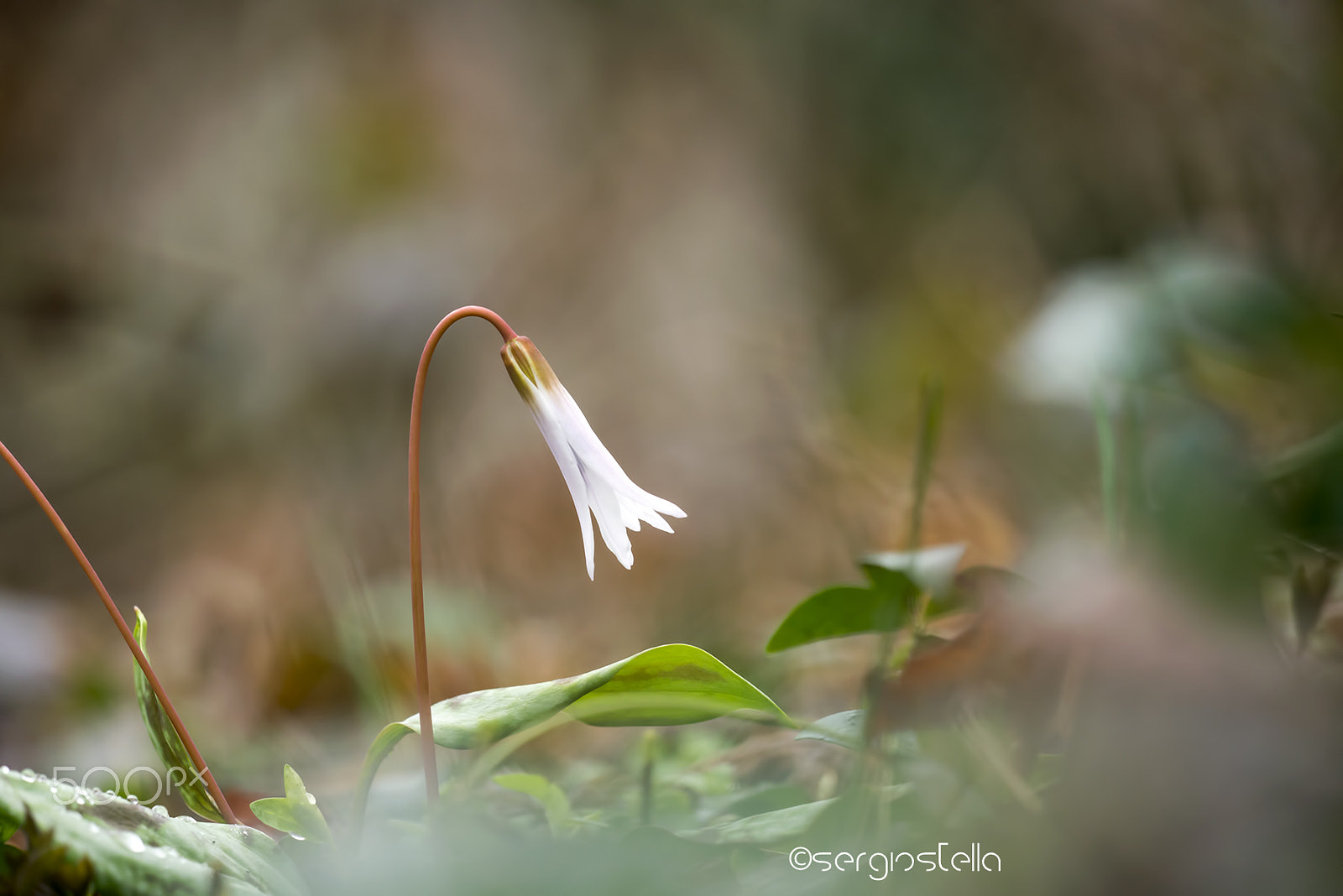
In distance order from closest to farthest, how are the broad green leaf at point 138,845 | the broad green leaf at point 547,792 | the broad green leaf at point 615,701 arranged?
the broad green leaf at point 138,845
the broad green leaf at point 615,701
the broad green leaf at point 547,792

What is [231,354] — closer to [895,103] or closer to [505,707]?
[895,103]

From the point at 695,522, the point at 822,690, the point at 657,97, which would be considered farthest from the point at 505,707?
the point at 657,97

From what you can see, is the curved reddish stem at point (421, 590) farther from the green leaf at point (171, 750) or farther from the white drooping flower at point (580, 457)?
the green leaf at point (171, 750)

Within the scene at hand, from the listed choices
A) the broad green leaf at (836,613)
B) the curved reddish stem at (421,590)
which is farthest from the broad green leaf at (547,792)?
the broad green leaf at (836,613)

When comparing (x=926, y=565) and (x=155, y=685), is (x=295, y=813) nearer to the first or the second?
(x=155, y=685)

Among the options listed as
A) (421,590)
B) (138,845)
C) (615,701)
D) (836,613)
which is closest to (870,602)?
(836,613)

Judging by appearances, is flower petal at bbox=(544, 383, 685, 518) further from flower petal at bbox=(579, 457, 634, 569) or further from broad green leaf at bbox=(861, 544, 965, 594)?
broad green leaf at bbox=(861, 544, 965, 594)

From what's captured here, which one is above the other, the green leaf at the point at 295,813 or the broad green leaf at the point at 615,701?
the broad green leaf at the point at 615,701
